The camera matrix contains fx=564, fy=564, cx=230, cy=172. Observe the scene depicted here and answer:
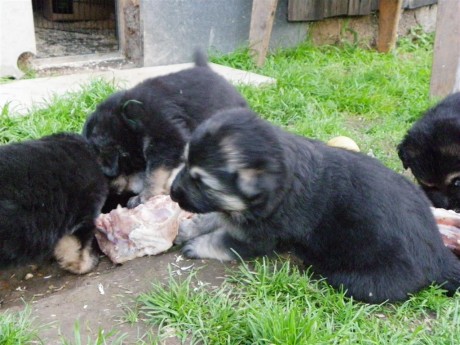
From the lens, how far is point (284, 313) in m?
2.81

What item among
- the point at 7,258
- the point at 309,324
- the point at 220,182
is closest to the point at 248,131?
the point at 220,182

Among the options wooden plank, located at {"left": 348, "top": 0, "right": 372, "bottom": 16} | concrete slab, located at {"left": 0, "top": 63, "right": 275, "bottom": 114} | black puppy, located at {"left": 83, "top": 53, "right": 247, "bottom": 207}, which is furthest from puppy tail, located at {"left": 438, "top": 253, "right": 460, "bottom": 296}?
wooden plank, located at {"left": 348, "top": 0, "right": 372, "bottom": 16}

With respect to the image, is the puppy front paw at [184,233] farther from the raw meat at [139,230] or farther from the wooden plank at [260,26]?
the wooden plank at [260,26]

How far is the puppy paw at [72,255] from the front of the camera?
3.71 meters

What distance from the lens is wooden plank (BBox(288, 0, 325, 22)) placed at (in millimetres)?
9328

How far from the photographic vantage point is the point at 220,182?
120 inches

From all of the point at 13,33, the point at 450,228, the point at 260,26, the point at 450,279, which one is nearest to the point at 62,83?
the point at 13,33

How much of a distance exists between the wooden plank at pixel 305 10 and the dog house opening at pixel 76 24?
2936 millimetres

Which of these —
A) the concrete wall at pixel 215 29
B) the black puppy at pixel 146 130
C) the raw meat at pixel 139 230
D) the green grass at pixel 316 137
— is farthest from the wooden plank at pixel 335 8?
the raw meat at pixel 139 230

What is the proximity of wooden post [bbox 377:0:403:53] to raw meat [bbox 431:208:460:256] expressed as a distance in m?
6.43

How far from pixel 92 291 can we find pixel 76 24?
27.0ft

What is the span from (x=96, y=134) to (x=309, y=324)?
7.53 feet

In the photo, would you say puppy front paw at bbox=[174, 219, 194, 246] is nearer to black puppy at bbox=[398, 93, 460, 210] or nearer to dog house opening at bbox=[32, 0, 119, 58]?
black puppy at bbox=[398, 93, 460, 210]

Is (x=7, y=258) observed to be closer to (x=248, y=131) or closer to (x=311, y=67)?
A: (x=248, y=131)
